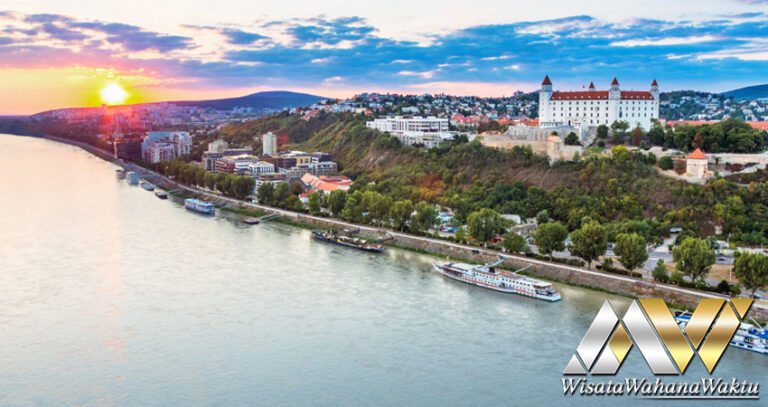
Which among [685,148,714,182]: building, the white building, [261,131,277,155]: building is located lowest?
the white building

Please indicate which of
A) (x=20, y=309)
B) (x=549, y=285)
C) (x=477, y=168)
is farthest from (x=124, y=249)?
(x=477, y=168)

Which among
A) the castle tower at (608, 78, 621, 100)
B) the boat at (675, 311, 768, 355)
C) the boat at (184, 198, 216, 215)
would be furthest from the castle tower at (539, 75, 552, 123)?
the boat at (675, 311, 768, 355)

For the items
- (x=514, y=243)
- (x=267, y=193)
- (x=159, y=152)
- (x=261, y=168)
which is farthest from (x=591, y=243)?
(x=159, y=152)

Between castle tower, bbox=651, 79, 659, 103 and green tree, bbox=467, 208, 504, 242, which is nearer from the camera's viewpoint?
green tree, bbox=467, 208, 504, 242

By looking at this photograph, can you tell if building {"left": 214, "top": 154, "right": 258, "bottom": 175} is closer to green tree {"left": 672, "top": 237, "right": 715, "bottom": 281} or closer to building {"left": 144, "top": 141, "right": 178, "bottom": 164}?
building {"left": 144, "top": 141, "right": 178, "bottom": 164}

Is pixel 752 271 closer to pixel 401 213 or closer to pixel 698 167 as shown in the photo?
pixel 698 167
